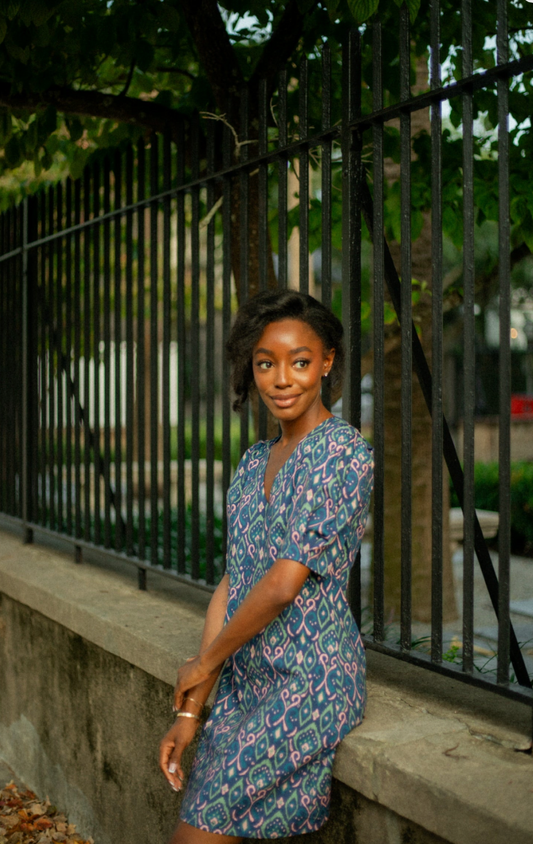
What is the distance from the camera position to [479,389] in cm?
1625

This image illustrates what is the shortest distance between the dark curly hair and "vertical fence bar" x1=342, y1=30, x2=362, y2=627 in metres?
0.30

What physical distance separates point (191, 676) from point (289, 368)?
0.84 m

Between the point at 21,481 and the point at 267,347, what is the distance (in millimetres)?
3323

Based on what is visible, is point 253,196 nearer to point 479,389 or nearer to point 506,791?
point 506,791

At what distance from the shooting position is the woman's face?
7.29ft

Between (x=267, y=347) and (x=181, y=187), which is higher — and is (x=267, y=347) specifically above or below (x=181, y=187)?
below

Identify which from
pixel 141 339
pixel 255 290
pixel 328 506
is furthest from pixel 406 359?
pixel 141 339

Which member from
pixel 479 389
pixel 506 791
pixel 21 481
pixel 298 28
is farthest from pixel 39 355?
pixel 479 389

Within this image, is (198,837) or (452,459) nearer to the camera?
(198,837)

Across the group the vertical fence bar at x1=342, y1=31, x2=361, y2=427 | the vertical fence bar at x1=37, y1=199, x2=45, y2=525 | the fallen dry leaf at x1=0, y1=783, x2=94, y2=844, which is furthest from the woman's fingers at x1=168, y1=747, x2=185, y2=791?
the vertical fence bar at x1=37, y1=199, x2=45, y2=525

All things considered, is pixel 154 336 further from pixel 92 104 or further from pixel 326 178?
pixel 326 178

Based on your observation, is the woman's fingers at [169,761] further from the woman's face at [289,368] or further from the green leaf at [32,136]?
the green leaf at [32,136]

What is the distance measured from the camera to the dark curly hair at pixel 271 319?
2.27 m

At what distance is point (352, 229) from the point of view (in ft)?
8.76
